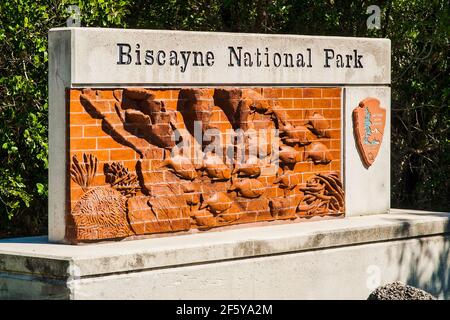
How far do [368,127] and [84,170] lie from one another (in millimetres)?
3632

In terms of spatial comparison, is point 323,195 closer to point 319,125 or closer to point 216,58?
point 319,125

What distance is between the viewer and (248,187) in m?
11.0

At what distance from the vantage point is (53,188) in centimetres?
974

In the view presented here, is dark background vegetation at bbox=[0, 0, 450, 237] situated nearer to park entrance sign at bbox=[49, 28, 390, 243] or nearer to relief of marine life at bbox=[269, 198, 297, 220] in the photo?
park entrance sign at bbox=[49, 28, 390, 243]

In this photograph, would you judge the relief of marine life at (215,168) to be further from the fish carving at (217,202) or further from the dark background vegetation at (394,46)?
the dark background vegetation at (394,46)

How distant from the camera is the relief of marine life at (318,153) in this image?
38.1ft

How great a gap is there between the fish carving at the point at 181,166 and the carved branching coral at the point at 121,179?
0.37 metres

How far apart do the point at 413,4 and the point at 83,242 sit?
8.57 m

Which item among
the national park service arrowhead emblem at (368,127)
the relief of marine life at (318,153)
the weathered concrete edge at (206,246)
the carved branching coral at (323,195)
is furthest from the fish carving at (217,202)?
the national park service arrowhead emblem at (368,127)

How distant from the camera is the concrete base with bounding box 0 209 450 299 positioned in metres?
9.25

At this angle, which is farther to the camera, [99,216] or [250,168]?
[250,168]

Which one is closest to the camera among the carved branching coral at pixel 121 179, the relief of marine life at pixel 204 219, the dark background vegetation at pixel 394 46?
the carved branching coral at pixel 121 179

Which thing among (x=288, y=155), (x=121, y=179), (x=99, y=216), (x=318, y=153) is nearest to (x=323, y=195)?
(x=318, y=153)

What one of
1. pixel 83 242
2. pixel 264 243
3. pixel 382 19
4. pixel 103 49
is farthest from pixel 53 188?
pixel 382 19
